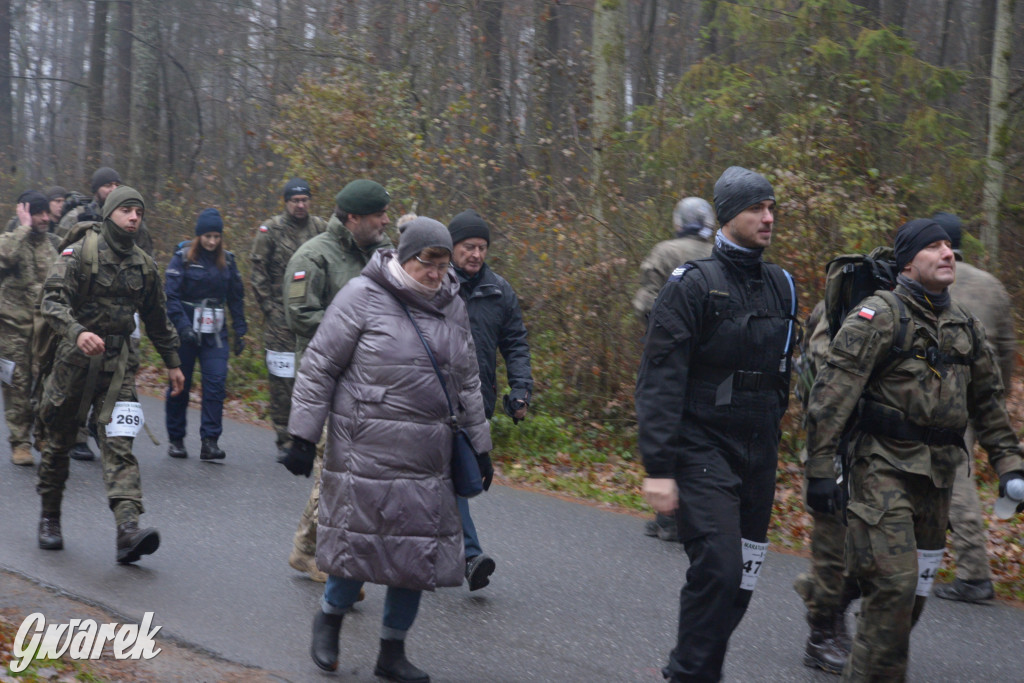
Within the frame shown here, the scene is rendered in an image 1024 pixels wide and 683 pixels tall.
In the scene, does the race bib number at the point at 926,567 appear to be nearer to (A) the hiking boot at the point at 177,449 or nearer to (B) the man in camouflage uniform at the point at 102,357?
(B) the man in camouflage uniform at the point at 102,357

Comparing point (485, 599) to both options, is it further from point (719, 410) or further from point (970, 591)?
point (970, 591)

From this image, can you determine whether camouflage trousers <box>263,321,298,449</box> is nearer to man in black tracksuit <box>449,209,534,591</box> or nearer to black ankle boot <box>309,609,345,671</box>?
man in black tracksuit <box>449,209,534,591</box>

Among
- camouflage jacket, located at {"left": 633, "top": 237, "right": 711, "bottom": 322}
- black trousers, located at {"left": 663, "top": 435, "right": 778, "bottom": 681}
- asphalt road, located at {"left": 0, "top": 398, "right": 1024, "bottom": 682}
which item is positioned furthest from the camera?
camouflage jacket, located at {"left": 633, "top": 237, "right": 711, "bottom": 322}

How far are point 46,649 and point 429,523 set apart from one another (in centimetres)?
198

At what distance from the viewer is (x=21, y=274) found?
9430 mm

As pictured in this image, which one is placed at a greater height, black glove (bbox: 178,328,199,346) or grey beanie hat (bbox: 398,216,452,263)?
grey beanie hat (bbox: 398,216,452,263)

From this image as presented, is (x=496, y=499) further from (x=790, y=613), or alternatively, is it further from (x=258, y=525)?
(x=790, y=613)

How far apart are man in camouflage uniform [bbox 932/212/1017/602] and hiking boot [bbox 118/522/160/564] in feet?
15.0

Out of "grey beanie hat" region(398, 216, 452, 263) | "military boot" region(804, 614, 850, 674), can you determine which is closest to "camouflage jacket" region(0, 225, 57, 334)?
"grey beanie hat" region(398, 216, 452, 263)

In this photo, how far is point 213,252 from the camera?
383 inches

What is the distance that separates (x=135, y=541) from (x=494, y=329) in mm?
2389

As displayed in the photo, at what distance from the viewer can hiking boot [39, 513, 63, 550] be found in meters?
6.77

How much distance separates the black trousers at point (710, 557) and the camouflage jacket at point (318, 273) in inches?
125

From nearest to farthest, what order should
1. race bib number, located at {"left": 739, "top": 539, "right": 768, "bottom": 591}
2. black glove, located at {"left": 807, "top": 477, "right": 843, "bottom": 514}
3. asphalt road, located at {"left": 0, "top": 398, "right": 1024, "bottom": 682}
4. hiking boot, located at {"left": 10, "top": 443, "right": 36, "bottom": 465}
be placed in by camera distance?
black glove, located at {"left": 807, "top": 477, "right": 843, "bottom": 514}, race bib number, located at {"left": 739, "top": 539, "right": 768, "bottom": 591}, asphalt road, located at {"left": 0, "top": 398, "right": 1024, "bottom": 682}, hiking boot, located at {"left": 10, "top": 443, "right": 36, "bottom": 465}
